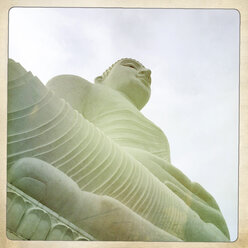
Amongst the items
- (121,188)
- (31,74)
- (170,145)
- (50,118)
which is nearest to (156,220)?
(121,188)

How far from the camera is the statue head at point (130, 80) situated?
291 cm

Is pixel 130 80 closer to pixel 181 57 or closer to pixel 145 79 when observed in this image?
pixel 145 79

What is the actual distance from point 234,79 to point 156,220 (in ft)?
2.31

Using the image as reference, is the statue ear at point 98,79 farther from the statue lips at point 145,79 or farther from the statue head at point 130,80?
the statue lips at point 145,79

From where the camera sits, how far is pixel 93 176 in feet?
8.60

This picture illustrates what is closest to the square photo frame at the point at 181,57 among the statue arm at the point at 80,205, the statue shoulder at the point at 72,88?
the statue shoulder at the point at 72,88

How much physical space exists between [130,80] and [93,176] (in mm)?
720

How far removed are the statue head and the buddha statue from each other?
1.8 inches

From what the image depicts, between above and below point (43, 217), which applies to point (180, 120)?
above

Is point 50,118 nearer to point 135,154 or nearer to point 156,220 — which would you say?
point 135,154

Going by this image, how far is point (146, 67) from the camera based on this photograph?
285 cm

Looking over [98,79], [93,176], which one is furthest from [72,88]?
[93,176]

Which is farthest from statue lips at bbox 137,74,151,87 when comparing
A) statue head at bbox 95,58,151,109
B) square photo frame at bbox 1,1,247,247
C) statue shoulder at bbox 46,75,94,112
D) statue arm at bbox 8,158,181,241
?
statue arm at bbox 8,158,181,241

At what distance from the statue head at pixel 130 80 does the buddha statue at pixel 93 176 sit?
46 mm
